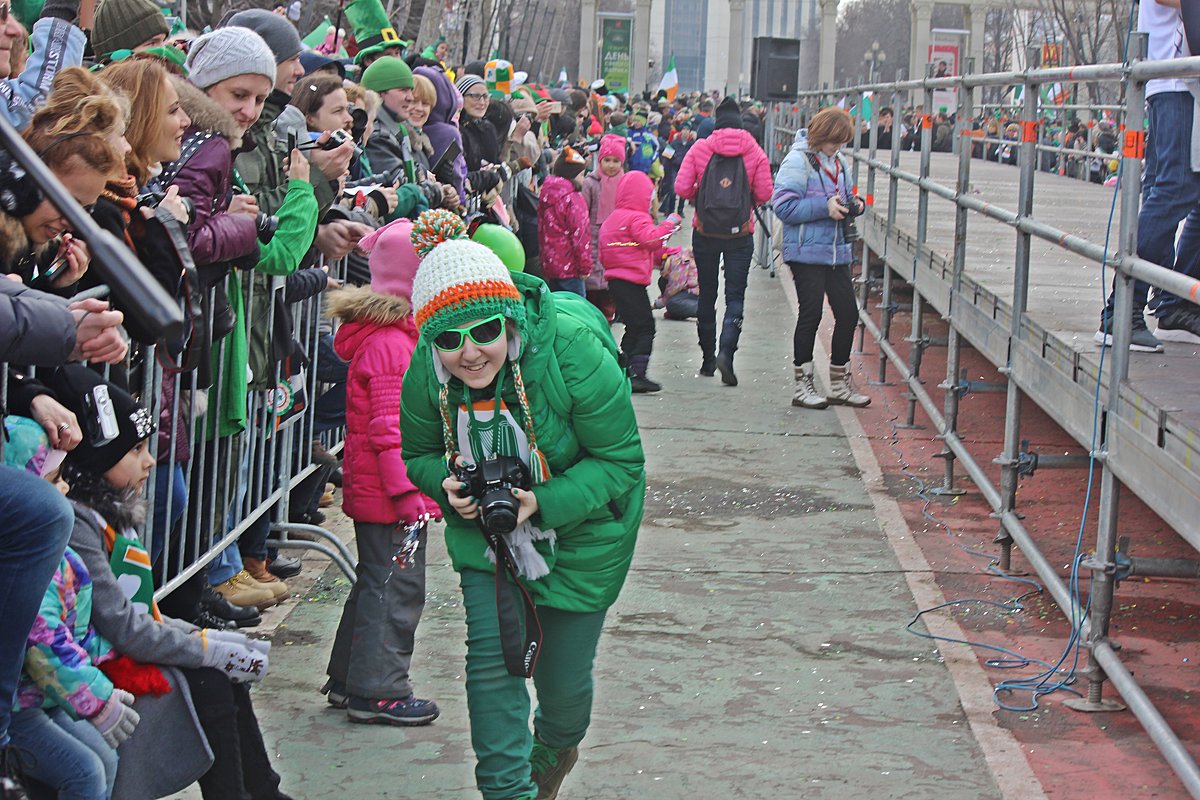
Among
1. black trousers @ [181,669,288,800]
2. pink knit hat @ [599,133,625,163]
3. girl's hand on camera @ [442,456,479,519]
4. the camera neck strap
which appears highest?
pink knit hat @ [599,133,625,163]

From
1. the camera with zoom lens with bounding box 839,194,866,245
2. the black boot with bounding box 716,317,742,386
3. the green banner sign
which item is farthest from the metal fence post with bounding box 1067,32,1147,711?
the green banner sign

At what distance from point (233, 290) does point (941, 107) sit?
121 ft

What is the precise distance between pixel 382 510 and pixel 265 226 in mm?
1233

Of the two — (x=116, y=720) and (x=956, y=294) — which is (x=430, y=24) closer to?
(x=956, y=294)

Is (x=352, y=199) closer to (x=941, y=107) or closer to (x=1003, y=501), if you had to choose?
(x=1003, y=501)

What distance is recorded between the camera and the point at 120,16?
269 inches

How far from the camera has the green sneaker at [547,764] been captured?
4.45 metres

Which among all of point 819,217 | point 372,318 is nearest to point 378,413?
point 372,318

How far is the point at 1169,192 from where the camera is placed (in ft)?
20.2

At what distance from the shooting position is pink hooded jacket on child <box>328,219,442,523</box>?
5.27 metres

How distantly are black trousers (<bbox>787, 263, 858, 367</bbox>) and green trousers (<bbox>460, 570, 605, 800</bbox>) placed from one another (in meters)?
6.97

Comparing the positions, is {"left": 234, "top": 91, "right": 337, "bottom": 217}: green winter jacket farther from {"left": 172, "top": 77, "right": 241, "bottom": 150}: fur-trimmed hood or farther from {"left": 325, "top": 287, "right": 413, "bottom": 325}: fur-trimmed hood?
{"left": 325, "top": 287, "right": 413, "bottom": 325}: fur-trimmed hood

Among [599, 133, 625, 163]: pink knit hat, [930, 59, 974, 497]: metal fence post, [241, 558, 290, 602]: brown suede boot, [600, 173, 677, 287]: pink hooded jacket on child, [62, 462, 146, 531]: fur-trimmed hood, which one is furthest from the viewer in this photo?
[599, 133, 625, 163]: pink knit hat

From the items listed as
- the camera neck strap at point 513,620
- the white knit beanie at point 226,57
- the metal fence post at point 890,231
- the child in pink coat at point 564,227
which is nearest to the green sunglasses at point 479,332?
the camera neck strap at point 513,620
